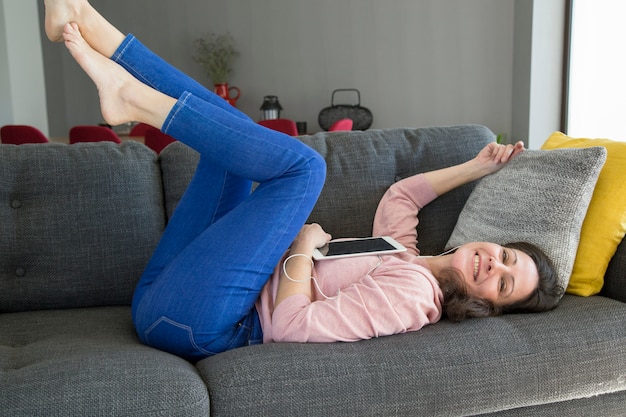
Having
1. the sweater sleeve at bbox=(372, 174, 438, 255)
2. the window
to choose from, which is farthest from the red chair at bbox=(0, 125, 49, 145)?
the window

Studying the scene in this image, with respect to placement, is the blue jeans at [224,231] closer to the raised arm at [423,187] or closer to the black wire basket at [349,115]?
the raised arm at [423,187]

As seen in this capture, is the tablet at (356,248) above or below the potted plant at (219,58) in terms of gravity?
below

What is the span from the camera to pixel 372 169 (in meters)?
2.01

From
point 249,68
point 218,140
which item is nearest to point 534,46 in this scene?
point 249,68

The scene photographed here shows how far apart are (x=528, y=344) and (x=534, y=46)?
371cm

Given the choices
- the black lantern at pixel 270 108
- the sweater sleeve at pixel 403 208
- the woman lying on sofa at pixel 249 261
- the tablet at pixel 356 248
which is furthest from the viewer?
the black lantern at pixel 270 108

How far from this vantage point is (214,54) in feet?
21.1

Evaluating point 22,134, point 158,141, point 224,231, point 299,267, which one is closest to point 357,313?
point 299,267

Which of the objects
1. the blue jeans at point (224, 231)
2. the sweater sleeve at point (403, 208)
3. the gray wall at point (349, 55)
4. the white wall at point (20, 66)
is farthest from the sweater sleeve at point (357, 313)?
the white wall at point (20, 66)

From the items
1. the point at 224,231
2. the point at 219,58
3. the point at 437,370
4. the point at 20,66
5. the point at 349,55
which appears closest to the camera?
the point at 437,370

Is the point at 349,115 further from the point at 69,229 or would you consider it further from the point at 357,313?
the point at 357,313

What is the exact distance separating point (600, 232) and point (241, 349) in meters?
1.06

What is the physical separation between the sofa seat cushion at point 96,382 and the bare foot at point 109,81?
0.53 m

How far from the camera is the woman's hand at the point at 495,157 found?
6.34ft
